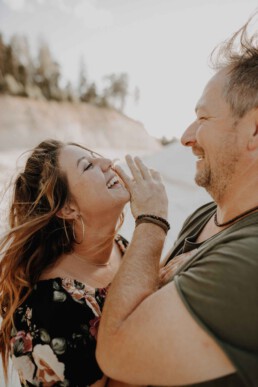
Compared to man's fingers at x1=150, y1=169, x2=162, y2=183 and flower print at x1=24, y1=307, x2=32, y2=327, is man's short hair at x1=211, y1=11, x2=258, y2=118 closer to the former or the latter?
man's fingers at x1=150, y1=169, x2=162, y2=183

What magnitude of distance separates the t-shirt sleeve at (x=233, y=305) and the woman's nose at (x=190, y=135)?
811 mm

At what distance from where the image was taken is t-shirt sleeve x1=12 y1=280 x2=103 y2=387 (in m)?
1.43

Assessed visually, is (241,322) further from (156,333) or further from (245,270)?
(156,333)

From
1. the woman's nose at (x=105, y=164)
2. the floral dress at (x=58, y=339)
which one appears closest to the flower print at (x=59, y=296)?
Result: the floral dress at (x=58, y=339)

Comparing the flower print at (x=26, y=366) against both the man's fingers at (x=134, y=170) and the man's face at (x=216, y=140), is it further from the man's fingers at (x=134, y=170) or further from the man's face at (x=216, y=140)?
the man's face at (x=216, y=140)

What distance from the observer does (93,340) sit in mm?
1483

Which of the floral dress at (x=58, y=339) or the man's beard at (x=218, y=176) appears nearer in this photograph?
the floral dress at (x=58, y=339)

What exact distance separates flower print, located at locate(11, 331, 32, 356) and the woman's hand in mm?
721

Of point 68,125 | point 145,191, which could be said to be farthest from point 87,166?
point 68,125

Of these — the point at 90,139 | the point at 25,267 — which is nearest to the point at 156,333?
the point at 25,267

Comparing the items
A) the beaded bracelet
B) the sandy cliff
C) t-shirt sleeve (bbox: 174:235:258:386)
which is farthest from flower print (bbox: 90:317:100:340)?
the sandy cliff

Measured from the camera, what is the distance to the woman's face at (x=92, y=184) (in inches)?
77.6

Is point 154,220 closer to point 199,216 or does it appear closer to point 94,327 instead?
point 94,327

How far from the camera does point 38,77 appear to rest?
3066 centimetres
